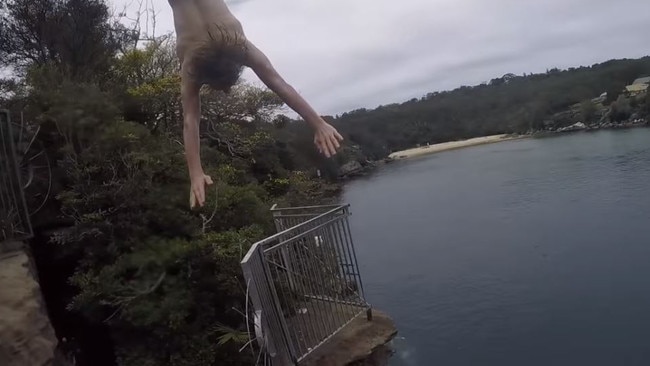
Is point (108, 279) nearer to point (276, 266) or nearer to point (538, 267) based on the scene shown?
point (276, 266)

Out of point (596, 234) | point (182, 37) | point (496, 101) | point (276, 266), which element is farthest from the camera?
point (496, 101)

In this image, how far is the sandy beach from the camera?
44500 millimetres

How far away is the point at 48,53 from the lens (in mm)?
10469

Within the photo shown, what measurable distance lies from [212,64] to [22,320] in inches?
167

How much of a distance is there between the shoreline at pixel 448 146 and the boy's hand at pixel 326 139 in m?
40.9

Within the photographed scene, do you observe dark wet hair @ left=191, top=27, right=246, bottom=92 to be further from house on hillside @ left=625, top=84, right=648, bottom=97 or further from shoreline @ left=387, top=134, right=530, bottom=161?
house on hillside @ left=625, top=84, right=648, bottom=97

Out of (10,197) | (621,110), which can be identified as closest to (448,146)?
(621,110)

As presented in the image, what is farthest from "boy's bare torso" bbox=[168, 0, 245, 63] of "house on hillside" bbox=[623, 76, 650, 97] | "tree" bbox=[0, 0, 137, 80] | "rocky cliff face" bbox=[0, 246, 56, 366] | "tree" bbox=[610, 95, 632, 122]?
"tree" bbox=[610, 95, 632, 122]

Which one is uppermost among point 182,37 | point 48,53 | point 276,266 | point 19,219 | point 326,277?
point 48,53

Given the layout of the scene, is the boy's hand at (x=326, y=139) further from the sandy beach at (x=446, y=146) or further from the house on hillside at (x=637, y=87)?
the house on hillside at (x=637, y=87)

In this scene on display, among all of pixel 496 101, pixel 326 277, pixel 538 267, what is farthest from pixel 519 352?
pixel 496 101

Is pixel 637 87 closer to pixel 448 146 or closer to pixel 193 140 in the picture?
pixel 448 146

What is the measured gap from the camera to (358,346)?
560cm

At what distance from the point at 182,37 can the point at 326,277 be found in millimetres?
Answer: 4062
